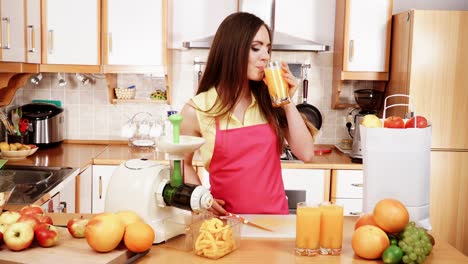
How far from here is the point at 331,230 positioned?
1.60 meters

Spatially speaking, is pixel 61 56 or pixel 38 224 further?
pixel 61 56

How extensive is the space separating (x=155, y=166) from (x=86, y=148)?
2479mm

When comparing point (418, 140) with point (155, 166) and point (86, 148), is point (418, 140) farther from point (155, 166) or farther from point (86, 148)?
point (86, 148)

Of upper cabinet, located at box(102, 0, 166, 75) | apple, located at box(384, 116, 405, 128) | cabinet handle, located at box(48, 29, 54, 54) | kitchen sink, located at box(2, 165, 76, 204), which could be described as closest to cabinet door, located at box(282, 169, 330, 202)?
upper cabinet, located at box(102, 0, 166, 75)

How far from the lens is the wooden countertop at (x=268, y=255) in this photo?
156cm

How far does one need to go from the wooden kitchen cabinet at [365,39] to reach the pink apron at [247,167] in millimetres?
1715

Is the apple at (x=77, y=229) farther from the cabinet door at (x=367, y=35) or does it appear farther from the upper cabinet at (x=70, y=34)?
the cabinet door at (x=367, y=35)

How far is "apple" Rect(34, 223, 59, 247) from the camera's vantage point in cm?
149

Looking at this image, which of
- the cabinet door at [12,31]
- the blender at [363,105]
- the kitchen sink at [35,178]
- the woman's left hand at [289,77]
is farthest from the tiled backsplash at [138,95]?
the woman's left hand at [289,77]

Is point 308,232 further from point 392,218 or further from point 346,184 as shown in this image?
point 346,184

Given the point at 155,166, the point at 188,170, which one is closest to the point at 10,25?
the point at 188,170

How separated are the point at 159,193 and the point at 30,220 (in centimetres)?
35

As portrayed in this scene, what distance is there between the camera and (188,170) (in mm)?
2303

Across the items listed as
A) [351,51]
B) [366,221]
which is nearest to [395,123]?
Answer: [366,221]
